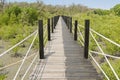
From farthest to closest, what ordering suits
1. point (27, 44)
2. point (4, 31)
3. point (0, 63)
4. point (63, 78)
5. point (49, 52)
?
point (4, 31) < point (27, 44) < point (0, 63) < point (49, 52) < point (63, 78)

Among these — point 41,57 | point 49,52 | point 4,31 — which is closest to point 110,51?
point 49,52

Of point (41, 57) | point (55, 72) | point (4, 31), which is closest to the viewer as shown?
point (55, 72)

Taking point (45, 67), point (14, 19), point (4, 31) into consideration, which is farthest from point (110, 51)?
point (14, 19)

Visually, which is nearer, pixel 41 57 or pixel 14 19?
pixel 41 57

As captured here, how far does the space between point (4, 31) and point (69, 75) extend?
17.6 m

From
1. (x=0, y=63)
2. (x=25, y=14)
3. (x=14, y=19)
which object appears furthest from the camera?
(x=25, y=14)

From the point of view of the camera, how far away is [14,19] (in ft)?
106

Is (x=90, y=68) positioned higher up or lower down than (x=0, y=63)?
higher up

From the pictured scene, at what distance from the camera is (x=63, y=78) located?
19.7 feet

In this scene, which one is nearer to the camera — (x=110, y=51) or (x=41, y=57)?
A: (x=41, y=57)

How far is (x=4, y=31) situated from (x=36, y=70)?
17.0 m

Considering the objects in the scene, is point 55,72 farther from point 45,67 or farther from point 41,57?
point 41,57

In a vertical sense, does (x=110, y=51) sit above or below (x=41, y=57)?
below

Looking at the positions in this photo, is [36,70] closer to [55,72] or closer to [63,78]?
[55,72]
